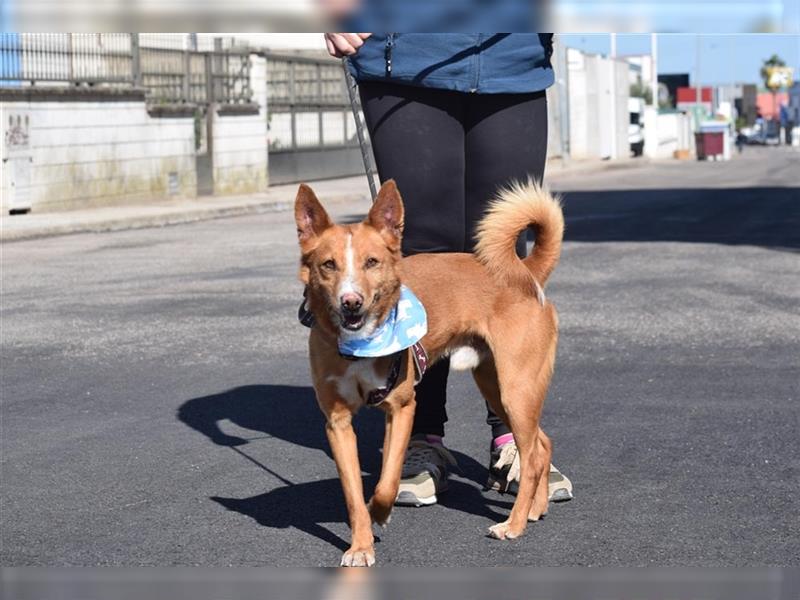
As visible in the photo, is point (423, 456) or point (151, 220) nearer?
point (423, 456)

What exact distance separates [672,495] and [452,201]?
1.17m

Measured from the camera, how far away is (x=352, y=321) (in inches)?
145

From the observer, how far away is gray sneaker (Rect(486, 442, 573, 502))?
4336 mm

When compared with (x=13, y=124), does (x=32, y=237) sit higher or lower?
Result: lower

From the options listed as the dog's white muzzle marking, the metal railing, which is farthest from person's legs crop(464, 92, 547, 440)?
the metal railing

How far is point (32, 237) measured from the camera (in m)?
17.2

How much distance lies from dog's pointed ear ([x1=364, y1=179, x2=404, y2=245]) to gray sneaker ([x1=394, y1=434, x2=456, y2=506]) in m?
0.87

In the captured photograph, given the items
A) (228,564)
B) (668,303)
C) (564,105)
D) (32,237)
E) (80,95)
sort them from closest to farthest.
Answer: (228,564) < (668,303) < (32,237) < (80,95) < (564,105)

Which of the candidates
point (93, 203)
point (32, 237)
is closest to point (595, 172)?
point (93, 203)

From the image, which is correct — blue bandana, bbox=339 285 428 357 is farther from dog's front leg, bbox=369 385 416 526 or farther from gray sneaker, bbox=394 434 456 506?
gray sneaker, bbox=394 434 456 506

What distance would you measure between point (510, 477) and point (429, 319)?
2.25 feet

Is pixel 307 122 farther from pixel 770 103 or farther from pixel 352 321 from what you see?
pixel 770 103

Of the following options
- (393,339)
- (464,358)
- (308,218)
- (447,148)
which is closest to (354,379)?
(393,339)

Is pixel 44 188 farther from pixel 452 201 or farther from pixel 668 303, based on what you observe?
pixel 452 201
